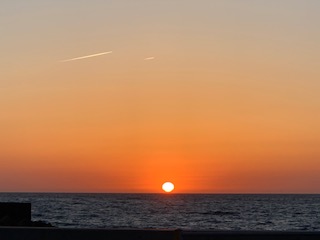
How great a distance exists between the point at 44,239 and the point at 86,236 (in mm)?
563

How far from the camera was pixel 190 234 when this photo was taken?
880 cm

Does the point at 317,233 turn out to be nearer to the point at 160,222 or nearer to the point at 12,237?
the point at 12,237

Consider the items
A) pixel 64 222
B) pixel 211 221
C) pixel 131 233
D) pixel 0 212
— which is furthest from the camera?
pixel 211 221

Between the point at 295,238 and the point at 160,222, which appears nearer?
the point at 295,238

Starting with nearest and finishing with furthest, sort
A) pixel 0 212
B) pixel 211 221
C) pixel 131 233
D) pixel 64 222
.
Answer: pixel 131 233 < pixel 0 212 < pixel 64 222 < pixel 211 221

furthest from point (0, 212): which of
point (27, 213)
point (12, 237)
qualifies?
point (12, 237)

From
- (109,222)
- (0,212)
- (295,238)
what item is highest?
(109,222)

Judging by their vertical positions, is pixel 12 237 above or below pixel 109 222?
below

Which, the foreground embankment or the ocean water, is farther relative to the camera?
the ocean water

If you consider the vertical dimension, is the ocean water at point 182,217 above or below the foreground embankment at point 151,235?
above

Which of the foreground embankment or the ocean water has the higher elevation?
the ocean water

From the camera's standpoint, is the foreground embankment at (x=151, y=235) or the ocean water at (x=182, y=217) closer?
the foreground embankment at (x=151, y=235)

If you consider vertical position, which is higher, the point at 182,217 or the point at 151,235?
the point at 182,217

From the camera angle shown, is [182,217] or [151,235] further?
[182,217]
